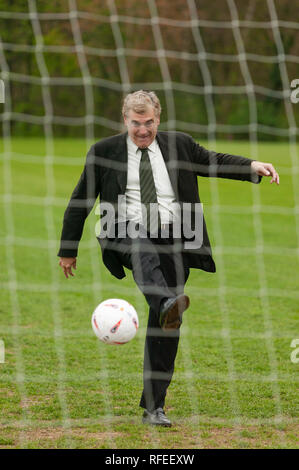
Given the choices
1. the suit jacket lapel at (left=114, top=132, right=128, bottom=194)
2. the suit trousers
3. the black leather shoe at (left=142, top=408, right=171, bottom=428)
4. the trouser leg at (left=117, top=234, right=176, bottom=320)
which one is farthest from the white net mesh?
the suit jacket lapel at (left=114, top=132, right=128, bottom=194)

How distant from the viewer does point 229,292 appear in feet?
29.4

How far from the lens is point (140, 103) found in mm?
4391

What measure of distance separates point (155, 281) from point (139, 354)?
7.57 ft

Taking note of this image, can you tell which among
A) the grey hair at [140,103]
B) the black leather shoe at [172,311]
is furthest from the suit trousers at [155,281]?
the grey hair at [140,103]

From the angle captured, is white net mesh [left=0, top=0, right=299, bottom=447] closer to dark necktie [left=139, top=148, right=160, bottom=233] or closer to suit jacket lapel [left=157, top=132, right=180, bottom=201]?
dark necktie [left=139, top=148, right=160, bottom=233]

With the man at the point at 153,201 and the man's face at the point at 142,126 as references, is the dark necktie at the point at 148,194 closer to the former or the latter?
the man at the point at 153,201

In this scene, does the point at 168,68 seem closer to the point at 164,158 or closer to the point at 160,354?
the point at 164,158

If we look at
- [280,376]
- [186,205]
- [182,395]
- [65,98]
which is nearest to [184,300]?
[186,205]

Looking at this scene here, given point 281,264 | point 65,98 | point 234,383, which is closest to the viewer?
point 234,383

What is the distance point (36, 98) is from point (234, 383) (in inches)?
474

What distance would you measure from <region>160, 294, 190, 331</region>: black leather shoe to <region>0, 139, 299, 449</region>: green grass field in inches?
28.4

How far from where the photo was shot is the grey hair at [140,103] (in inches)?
173

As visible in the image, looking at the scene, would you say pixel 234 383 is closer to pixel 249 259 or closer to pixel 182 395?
pixel 182 395

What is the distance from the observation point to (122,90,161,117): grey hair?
14.4ft
